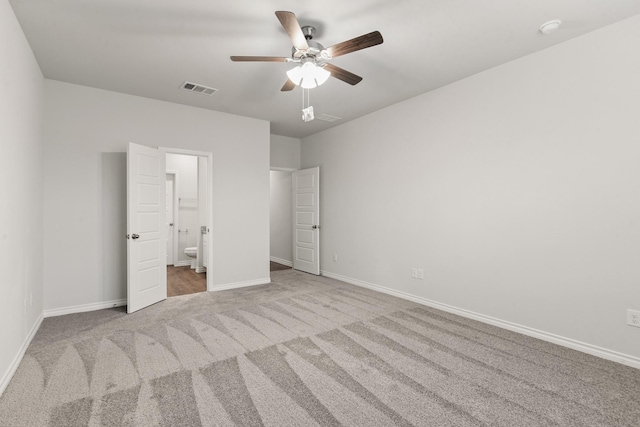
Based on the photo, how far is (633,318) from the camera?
8.04 ft

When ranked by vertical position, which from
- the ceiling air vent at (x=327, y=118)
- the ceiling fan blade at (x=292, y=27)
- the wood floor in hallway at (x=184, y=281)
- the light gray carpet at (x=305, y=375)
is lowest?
the wood floor in hallway at (x=184, y=281)

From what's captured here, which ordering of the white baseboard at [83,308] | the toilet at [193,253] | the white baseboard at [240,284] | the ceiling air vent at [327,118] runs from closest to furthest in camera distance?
the white baseboard at [83,308] < the white baseboard at [240,284] < the ceiling air vent at [327,118] < the toilet at [193,253]

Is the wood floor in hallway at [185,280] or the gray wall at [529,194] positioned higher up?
the gray wall at [529,194]

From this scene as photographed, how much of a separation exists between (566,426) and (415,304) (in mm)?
2299

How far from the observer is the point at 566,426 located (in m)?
1.75

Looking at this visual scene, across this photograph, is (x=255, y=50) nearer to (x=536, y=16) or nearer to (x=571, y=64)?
(x=536, y=16)

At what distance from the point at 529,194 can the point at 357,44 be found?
2.29 metres

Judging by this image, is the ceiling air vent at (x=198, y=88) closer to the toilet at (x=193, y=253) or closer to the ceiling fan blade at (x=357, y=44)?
the ceiling fan blade at (x=357, y=44)

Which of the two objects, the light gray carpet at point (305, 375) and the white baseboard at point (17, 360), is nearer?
the light gray carpet at point (305, 375)

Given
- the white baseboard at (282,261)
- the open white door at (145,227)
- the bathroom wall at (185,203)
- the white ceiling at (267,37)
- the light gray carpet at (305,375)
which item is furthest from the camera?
the bathroom wall at (185,203)

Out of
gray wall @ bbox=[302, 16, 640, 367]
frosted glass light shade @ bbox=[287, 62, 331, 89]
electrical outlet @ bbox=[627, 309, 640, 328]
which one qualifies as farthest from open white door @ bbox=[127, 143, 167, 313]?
electrical outlet @ bbox=[627, 309, 640, 328]

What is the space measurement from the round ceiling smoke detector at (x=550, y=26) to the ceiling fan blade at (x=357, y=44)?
155 centimetres

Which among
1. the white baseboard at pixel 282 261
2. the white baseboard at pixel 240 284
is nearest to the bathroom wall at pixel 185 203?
the white baseboard at pixel 282 261

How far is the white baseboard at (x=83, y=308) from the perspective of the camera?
142 inches
